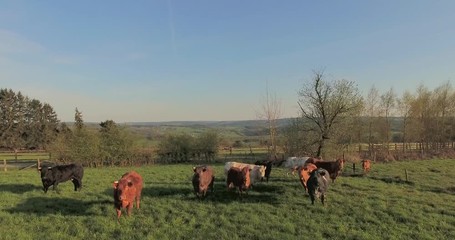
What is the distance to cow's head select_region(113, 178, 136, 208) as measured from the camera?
11.1 meters

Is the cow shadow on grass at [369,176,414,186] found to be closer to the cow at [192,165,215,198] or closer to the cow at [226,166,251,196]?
the cow at [226,166,251,196]

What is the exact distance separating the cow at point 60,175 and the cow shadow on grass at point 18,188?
121 cm

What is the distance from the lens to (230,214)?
40.1 ft

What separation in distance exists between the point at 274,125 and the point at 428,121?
22620 mm

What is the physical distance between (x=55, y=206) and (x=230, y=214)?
650cm

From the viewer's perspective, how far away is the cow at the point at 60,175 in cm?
1535

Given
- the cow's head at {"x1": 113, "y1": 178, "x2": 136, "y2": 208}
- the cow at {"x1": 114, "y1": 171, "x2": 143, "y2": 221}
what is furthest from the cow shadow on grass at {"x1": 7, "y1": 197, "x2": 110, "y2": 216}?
→ the cow's head at {"x1": 113, "y1": 178, "x2": 136, "y2": 208}

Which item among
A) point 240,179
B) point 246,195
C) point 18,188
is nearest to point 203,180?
point 240,179

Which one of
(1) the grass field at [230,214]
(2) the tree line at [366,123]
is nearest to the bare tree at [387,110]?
(2) the tree line at [366,123]

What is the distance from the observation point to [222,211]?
1244 cm

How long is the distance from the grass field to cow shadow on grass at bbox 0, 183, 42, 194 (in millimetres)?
46

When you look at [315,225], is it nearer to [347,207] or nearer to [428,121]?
[347,207]

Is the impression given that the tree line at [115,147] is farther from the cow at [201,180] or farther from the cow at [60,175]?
the cow at [201,180]

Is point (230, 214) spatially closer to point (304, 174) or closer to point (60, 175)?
point (304, 174)
